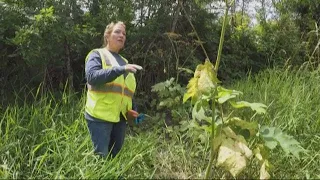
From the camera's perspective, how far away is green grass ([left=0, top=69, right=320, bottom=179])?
3.22 meters

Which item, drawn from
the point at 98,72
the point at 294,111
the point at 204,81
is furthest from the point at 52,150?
the point at 294,111

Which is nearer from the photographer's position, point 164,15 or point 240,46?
point 164,15

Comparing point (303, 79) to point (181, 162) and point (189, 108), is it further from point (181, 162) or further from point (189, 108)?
point (181, 162)

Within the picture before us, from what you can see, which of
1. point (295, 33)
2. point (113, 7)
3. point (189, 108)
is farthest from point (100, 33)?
point (295, 33)

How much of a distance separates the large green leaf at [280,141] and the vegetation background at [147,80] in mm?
459

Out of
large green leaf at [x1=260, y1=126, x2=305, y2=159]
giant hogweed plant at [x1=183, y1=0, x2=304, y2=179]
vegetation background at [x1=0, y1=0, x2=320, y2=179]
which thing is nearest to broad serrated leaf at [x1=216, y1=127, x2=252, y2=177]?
giant hogweed plant at [x1=183, y1=0, x2=304, y2=179]

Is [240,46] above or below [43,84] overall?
above

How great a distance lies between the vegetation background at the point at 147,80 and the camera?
3.48m

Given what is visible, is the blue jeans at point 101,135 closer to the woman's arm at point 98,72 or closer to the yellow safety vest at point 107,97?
the yellow safety vest at point 107,97

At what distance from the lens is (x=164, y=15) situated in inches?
240

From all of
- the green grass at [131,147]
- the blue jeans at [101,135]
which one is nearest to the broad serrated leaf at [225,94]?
the green grass at [131,147]

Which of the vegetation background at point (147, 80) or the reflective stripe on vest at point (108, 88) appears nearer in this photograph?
the reflective stripe on vest at point (108, 88)

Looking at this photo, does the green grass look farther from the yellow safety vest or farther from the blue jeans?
the yellow safety vest

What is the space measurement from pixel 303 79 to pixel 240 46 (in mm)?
1929
